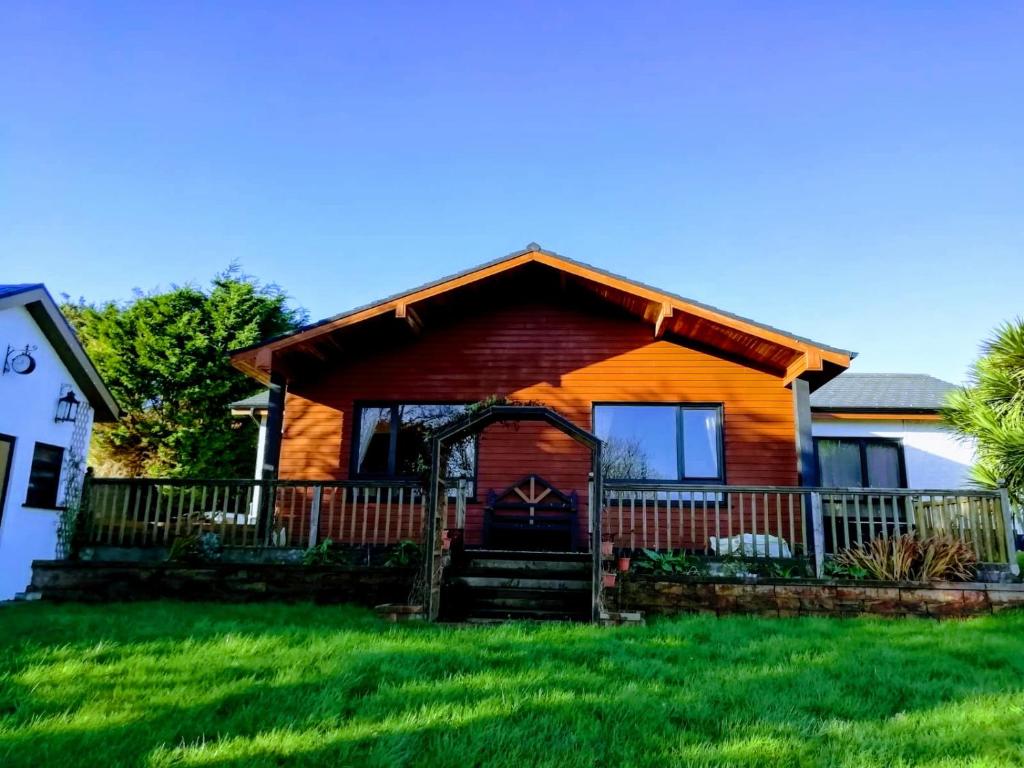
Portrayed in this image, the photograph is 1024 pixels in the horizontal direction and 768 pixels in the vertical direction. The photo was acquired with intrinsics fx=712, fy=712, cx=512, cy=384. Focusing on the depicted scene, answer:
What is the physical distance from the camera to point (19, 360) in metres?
8.94

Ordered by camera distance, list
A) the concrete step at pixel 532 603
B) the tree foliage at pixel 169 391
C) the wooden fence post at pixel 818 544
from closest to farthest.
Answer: the concrete step at pixel 532 603 → the wooden fence post at pixel 818 544 → the tree foliage at pixel 169 391

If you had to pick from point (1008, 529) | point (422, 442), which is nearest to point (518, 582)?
point (422, 442)

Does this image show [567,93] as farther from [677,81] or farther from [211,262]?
[211,262]

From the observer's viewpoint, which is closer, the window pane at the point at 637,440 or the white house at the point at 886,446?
the window pane at the point at 637,440

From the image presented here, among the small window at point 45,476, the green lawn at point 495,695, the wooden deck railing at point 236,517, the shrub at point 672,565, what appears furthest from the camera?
the small window at point 45,476

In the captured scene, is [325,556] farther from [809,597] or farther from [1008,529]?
[1008,529]

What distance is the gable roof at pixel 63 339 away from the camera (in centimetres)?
888

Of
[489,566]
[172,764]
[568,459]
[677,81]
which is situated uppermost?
[677,81]

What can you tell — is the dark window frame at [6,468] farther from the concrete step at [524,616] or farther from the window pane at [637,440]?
the window pane at [637,440]

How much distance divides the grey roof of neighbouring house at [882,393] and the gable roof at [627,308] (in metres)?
3.86

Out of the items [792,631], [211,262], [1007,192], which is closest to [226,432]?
[211,262]

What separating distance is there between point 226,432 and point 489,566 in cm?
1378

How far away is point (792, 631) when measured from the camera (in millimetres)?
6727

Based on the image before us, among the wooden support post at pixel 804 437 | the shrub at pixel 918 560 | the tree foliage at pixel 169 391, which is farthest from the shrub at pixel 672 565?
the tree foliage at pixel 169 391
